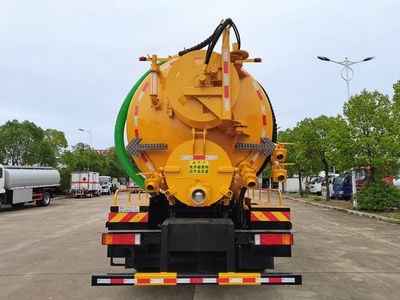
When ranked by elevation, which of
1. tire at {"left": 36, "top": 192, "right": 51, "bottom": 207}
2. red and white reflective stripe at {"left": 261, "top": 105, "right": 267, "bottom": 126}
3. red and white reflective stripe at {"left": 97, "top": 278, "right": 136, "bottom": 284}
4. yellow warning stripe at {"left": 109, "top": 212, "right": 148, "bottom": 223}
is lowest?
tire at {"left": 36, "top": 192, "right": 51, "bottom": 207}

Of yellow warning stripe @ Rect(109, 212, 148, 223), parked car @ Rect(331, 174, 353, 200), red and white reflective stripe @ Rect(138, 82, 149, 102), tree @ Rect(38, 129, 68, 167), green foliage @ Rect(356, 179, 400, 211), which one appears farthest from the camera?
tree @ Rect(38, 129, 68, 167)

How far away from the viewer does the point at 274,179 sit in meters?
5.59

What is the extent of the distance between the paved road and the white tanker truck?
9557 mm

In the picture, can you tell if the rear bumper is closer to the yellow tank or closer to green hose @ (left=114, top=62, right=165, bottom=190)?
the yellow tank

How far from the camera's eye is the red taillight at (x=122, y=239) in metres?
4.84

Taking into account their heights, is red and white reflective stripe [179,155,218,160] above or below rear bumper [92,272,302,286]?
above

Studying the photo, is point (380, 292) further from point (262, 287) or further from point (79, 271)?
point (79, 271)

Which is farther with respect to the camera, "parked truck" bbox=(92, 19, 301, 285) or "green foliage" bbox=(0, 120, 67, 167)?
"green foliage" bbox=(0, 120, 67, 167)

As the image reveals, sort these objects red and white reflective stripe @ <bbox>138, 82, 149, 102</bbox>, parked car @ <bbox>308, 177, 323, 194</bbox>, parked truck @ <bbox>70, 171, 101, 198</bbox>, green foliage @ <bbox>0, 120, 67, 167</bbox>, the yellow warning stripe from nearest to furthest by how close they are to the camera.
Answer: the yellow warning stripe < red and white reflective stripe @ <bbox>138, 82, 149, 102</bbox> < green foliage @ <bbox>0, 120, 67, 167</bbox> < parked car @ <bbox>308, 177, 323, 194</bbox> < parked truck @ <bbox>70, 171, 101, 198</bbox>

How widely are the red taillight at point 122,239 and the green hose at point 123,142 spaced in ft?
3.53

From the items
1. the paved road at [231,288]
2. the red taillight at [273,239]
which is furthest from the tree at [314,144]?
the red taillight at [273,239]

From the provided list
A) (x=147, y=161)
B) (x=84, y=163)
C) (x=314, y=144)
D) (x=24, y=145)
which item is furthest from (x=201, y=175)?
(x=84, y=163)

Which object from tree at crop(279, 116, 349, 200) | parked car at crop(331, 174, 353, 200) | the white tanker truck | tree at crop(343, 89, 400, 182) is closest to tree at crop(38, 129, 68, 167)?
the white tanker truck

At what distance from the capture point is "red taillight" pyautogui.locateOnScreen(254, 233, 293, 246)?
4832 mm
